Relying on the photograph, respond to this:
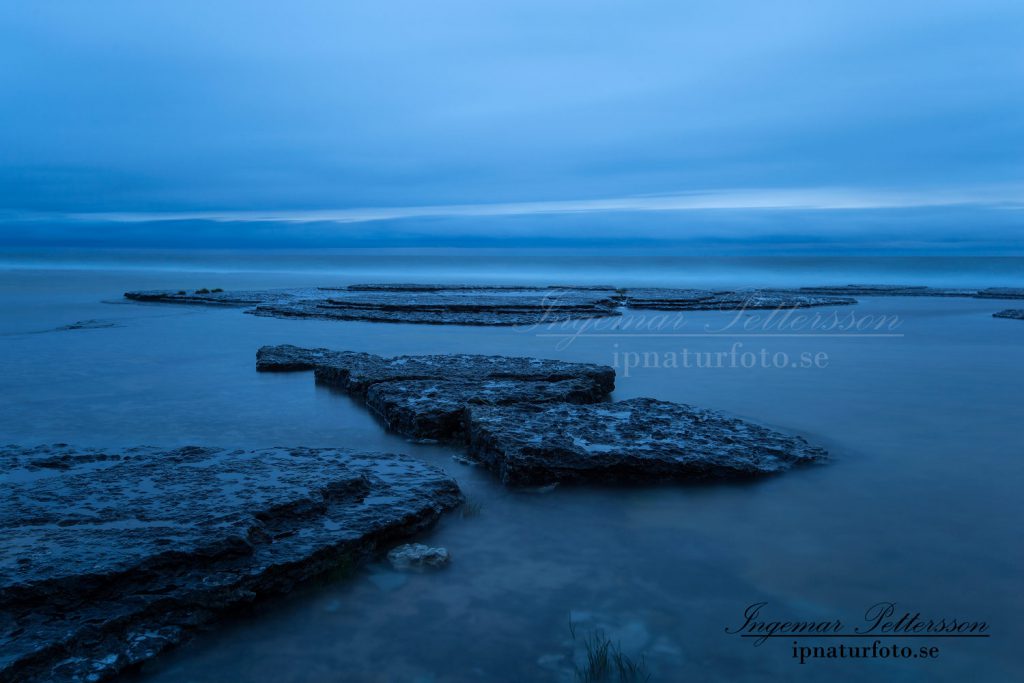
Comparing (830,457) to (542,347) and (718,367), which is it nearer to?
(718,367)

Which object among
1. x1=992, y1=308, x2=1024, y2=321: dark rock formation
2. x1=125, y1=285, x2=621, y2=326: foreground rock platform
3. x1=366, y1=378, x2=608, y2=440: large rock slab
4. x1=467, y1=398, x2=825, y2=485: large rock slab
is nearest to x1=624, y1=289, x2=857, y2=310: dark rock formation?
x1=125, y1=285, x2=621, y2=326: foreground rock platform

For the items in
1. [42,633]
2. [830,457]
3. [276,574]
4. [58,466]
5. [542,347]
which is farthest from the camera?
[542,347]

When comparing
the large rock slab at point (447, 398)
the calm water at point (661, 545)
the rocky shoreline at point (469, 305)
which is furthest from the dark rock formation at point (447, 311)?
the large rock slab at point (447, 398)

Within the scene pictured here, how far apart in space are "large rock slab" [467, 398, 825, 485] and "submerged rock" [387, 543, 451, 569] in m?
1.00

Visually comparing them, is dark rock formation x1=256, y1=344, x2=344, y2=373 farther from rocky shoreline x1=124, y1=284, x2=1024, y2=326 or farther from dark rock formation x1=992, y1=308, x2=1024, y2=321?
dark rock formation x1=992, y1=308, x2=1024, y2=321

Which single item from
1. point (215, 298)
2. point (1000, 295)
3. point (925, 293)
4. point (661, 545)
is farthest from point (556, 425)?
point (925, 293)

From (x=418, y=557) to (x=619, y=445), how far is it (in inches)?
63.3

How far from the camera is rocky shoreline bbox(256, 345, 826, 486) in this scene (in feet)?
13.3

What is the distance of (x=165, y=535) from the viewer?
278cm

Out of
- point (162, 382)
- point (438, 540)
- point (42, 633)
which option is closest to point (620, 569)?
point (438, 540)

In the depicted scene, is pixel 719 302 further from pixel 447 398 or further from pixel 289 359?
pixel 447 398

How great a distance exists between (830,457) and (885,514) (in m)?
1.01

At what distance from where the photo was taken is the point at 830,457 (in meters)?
4.55

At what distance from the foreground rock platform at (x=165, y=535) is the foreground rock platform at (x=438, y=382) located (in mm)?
931
